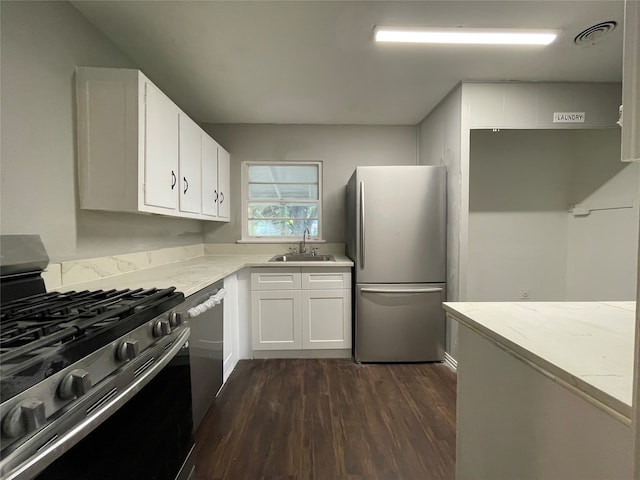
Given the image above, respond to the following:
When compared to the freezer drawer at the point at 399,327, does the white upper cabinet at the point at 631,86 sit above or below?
above

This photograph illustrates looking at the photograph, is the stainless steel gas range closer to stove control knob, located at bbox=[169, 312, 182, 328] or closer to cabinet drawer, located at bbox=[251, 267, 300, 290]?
stove control knob, located at bbox=[169, 312, 182, 328]

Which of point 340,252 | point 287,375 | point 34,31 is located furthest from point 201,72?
point 287,375

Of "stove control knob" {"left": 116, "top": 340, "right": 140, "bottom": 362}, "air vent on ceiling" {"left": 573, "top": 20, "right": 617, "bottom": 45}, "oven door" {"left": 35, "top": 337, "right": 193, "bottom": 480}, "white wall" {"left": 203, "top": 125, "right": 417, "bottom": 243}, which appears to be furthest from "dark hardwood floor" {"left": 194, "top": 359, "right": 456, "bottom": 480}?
"air vent on ceiling" {"left": 573, "top": 20, "right": 617, "bottom": 45}

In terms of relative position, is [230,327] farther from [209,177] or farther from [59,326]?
[59,326]

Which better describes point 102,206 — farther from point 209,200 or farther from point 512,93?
point 512,93

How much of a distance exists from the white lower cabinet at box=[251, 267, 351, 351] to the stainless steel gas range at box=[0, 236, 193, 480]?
4.21ft

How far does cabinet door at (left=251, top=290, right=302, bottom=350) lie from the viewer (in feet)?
8.54

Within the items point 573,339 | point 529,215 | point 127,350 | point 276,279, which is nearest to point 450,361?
point 276,279

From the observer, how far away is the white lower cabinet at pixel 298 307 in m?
2.60

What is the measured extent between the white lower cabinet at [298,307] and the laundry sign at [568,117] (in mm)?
2284

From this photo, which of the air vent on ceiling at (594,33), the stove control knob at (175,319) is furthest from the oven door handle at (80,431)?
the air vent on ceiling at (594,33)

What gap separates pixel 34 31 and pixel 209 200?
4.91 feet

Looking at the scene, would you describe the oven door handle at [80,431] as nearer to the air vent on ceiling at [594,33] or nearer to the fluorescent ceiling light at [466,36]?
the fluorescent ceiling light at [466,36]

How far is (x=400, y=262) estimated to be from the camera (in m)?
2.51
